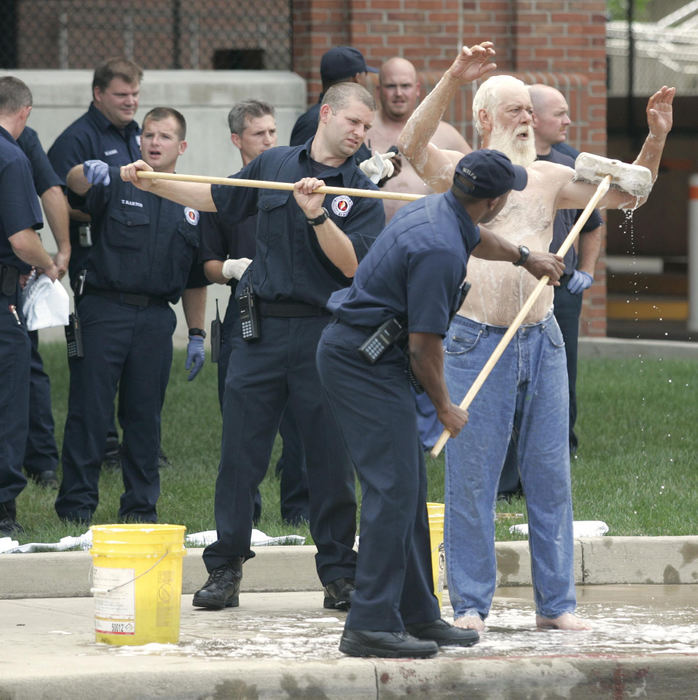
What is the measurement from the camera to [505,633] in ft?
20.5

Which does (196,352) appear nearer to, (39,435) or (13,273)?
(13,273)

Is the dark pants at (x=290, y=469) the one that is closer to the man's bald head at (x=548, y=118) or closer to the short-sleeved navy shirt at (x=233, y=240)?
the short-sleeved navy shirt at (x=233, y=240)

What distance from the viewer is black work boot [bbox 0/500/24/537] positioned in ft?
25.3

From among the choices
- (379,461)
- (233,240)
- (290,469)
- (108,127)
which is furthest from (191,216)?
(379,461)

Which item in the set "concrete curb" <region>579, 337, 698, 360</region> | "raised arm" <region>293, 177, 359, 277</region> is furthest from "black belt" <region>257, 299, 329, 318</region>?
"concrete curb" <region>579, 337, 698, 360</region>

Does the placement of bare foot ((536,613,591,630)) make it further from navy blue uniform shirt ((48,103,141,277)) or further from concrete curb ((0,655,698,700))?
navy blue uniform shirt ((48,103,141,277))

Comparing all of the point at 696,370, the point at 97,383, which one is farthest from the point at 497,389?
the point at 696,370

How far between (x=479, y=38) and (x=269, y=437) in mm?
7920

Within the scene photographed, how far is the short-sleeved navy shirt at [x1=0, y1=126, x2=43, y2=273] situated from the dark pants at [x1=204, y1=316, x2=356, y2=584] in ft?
5.39

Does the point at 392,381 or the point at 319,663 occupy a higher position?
the point at 392,381

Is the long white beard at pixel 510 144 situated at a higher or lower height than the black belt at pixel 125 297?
higher

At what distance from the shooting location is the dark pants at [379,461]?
560 cm

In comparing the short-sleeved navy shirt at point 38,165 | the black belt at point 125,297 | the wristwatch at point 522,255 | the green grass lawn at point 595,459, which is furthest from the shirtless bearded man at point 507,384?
the short-sleeved navy shirt at point 38,165

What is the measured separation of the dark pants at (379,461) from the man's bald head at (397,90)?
4.33 meters
